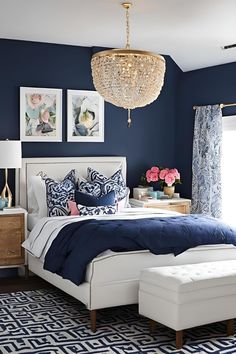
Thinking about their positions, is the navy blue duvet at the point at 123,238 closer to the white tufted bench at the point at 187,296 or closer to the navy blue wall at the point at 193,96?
the white tufted bench at the point at 187,296

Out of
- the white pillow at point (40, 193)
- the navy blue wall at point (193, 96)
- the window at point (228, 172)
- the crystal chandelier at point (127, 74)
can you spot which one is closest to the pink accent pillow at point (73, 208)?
the white pillow at point (40, 193)

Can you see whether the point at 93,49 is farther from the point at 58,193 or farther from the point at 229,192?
the point at 229,192

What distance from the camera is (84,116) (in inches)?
267

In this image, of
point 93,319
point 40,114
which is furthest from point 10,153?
point 93,319

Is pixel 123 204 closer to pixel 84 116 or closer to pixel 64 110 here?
pixel 84 116

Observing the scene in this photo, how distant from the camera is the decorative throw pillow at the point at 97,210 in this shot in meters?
5.74

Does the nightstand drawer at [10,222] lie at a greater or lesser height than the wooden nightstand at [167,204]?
lesser

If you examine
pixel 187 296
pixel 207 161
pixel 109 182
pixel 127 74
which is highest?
pixel 127 74

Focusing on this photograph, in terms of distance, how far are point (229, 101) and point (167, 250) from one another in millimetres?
2548

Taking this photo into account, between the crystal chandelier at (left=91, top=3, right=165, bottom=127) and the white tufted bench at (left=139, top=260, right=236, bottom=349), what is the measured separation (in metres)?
1.53

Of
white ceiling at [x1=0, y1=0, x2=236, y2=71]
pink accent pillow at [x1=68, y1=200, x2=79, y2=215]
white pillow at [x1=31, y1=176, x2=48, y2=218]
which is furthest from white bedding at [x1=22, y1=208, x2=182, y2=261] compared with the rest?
white ceiling at [x1=0, y1=0, x2=236, y2=71]

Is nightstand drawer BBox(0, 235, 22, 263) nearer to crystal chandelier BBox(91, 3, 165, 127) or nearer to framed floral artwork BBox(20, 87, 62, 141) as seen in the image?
framed floral artwork BBox(20, 87, 62, 141)

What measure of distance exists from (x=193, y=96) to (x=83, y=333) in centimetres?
384

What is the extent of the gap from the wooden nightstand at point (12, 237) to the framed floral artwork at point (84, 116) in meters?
1.27
